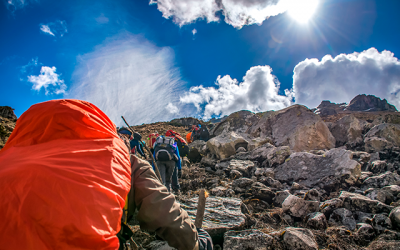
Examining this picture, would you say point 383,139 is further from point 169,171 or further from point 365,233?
point 169,171

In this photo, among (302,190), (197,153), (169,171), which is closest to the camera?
(302,190)

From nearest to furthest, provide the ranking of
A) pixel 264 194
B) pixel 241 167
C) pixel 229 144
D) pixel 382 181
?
pixel 264 194 < pixel 382 181 < pixel 241 167 < pixel 229 144

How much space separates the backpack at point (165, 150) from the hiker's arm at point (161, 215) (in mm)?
4845

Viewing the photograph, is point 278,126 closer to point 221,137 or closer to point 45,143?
point 221,137

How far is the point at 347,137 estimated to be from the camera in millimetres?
11844

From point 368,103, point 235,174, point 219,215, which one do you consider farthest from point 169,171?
point 368,103

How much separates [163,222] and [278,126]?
45.5ft

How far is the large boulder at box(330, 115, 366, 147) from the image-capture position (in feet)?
38.0

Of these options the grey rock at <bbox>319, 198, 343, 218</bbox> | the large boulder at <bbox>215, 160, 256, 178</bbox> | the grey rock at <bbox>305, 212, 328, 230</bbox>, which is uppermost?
the large boulder at <bbox>215, 160, 256, 178</bbox>

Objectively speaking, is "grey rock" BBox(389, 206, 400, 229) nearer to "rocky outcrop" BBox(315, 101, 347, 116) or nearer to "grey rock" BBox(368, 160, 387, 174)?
"grey rock" BBox(368, 160, 387, 174)

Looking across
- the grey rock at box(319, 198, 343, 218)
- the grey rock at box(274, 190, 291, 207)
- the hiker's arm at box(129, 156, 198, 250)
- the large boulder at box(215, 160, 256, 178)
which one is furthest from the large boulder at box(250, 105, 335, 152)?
the hiker's arm at box(129, 156, 198, 250)

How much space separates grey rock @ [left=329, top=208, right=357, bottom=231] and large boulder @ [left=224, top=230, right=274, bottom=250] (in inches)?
81.4

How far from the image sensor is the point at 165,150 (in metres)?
6.71

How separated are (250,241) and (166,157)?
403 centimetres
